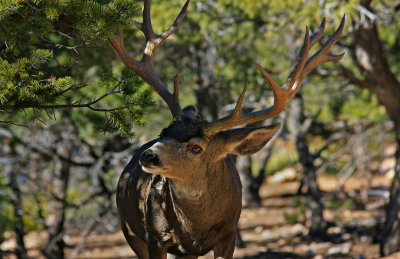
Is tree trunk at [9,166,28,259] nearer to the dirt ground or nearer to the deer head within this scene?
the dirt ground

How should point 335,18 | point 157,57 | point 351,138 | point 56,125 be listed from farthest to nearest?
point 351,138, point 157,57, point 56,125, point 335,18

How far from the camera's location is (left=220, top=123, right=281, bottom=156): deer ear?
506 centimetres

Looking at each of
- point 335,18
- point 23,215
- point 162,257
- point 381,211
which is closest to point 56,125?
point 23,215

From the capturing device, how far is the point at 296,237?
39.1 feet

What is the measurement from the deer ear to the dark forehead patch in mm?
287

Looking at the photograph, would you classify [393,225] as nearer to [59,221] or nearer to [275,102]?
[275,102]

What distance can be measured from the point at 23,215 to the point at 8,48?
666cm

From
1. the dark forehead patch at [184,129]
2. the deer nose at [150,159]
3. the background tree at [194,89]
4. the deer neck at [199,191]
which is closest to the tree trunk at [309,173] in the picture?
the background tree at [194,89]

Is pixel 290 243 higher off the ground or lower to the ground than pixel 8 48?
lower

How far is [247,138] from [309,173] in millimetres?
7022

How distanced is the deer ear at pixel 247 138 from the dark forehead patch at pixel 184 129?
29cm

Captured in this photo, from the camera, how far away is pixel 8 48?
4324 millimetres

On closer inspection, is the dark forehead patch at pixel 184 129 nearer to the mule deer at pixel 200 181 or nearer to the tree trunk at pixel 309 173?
the mule deer at pixel 200 181

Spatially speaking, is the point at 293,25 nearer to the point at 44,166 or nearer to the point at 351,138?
Result: the point at 351,138
